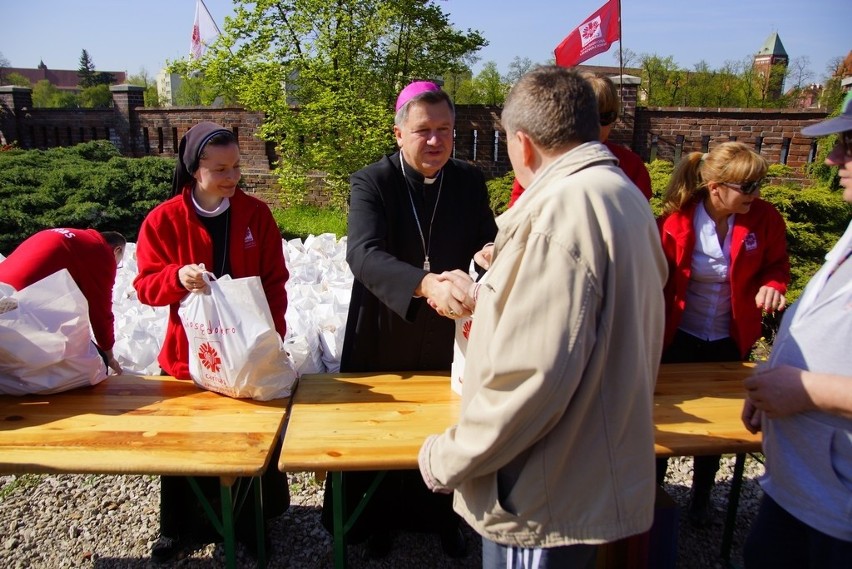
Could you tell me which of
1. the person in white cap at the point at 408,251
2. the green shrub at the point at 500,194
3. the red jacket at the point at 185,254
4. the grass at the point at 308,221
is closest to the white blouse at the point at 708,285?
the person in white cap at the point at 408,251

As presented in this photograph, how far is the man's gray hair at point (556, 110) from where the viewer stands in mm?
1201

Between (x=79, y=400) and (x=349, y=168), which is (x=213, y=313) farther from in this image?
(x=349, y=168)

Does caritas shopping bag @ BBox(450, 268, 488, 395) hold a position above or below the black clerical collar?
below

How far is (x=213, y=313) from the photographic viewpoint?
2.12 meters

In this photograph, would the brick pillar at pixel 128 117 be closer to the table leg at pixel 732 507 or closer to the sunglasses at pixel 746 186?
the sunglasses at pixel 746 186

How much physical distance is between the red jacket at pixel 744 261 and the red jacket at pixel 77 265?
8.54ft

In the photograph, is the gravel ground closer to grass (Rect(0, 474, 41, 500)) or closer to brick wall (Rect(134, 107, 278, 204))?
grass (Rect(0, 474, 41, 500))

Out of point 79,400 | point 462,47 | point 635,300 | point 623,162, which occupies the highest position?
point 462,47

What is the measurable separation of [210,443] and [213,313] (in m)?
0.45

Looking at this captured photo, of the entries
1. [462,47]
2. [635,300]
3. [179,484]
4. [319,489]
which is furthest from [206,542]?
[462,47]

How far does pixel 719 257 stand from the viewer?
8.66ft

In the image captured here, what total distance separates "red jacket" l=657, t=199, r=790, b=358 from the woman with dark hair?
1.69 metres

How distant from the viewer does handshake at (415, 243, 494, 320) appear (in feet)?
6.17

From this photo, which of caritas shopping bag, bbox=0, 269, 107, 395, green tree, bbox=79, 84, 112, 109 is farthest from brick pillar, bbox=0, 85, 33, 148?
green tree, bbox=79, 84, 112, 109
